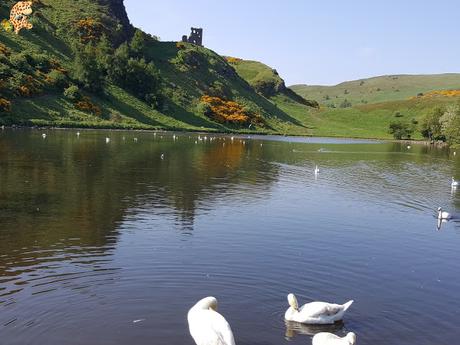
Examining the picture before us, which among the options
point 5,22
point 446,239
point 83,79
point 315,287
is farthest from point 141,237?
point 5,22

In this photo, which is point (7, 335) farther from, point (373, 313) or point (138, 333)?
point (373, 313)

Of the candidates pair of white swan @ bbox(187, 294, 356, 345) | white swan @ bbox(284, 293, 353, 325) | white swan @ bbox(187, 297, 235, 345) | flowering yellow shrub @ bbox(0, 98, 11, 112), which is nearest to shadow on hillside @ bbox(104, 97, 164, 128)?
flowering yellow shrub @ bbox(0, 98, 11, 112)

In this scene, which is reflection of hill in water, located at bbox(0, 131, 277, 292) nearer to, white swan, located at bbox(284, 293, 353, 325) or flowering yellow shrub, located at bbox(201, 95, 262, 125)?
white swan, located at bbox(284, 293, 353, 325)

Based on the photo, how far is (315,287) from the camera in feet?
61.6

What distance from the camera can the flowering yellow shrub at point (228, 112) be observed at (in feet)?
512

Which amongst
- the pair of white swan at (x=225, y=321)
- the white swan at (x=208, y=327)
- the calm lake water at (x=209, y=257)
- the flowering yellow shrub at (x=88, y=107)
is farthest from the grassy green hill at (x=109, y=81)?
the white swan at (x=208, y=327)

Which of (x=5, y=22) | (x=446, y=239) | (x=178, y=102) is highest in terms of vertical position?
(x=5, y=22)

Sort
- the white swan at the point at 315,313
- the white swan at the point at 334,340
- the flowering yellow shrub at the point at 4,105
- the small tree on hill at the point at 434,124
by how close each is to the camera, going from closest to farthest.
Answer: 1. the white swan at the point at 334,340
2. the white swan at the point at 315,313
3. the flowering yellow shrub at the point at 4,105
4. the small tree on hill at the point at 434,124

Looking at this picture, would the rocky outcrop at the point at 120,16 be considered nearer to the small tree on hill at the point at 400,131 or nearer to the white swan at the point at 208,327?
the small tree on hill at the point at 400,131

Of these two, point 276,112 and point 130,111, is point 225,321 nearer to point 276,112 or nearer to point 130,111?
point 130,111

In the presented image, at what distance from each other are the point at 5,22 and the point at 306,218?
422 ft

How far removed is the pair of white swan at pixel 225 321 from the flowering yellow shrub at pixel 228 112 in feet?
461

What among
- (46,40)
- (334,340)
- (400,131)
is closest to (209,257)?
(334,340)

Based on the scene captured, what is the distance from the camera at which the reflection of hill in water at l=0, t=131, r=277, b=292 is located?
70.3 feet
